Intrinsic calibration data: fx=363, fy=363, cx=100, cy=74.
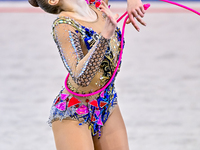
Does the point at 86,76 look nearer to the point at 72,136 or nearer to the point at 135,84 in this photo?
the point at 72,136

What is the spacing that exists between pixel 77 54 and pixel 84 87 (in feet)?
0.84

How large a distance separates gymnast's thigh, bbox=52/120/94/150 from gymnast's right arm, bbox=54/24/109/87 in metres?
0.30

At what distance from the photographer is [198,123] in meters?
3.19

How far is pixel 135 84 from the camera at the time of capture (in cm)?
388

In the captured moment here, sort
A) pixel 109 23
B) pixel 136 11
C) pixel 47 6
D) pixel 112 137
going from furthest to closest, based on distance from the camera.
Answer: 1. pixel 112 137
2. pixel 47 6
3. pixel 136 11
4. pixel 109 23

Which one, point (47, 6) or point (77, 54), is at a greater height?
point (47, 6)

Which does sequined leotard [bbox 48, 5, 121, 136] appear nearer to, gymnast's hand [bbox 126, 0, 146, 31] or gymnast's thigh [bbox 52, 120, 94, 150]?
gymnast's thigh [bbox 52, 120, 94, 150]

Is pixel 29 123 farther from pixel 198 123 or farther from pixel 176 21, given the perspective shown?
pixel 176 21

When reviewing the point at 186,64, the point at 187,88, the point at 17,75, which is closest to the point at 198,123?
the point at 187,88

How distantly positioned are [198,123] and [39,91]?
1.63 metres

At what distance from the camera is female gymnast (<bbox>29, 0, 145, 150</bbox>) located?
1.58 metres

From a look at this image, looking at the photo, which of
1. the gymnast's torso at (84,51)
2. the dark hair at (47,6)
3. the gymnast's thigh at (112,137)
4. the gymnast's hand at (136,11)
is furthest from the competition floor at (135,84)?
the gymnast's thigh at (112,137)

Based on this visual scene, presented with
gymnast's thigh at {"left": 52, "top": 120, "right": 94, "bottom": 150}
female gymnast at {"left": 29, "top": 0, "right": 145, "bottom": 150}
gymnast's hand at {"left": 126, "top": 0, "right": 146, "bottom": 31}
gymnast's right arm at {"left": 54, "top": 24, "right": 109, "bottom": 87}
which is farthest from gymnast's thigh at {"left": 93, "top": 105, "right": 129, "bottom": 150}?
gymnast's hand at {"left": 126, "top": 0, "right": 146, "bottom": 31}

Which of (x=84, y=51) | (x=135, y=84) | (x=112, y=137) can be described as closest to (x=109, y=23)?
(x=84, y=51)
